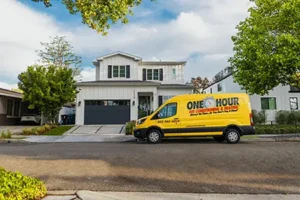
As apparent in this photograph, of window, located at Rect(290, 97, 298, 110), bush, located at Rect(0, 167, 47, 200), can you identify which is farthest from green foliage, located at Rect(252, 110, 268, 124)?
bush, located at Rect(0, 167, 47, 200)

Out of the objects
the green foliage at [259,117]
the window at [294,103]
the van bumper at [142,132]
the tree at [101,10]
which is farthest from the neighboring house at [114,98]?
the tree at [101,10]

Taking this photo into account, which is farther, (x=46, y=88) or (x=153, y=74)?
(x=153, y=74)

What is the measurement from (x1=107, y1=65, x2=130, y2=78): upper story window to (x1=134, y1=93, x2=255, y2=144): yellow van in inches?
528

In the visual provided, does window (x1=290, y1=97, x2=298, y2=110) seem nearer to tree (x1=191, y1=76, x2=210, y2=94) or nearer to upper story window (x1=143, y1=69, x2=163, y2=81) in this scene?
upper story window (x1=143, y1=69, x2=163, y2=81)

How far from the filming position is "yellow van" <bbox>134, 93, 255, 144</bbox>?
38.8 feet

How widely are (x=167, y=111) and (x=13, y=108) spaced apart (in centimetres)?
1988

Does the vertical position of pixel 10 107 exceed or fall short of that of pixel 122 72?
it falls short

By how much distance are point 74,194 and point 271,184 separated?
13.4 ft

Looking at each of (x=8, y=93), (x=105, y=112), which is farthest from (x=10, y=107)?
(x=105, y=112)

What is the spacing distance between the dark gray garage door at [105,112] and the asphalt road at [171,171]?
44.5ft

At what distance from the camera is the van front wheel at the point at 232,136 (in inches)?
463

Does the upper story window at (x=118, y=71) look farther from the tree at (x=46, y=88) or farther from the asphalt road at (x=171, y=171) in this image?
the asphalt road at (x=171, y=171)

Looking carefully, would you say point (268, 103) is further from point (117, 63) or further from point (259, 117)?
point (117, 63)

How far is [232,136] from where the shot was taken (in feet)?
38.6
